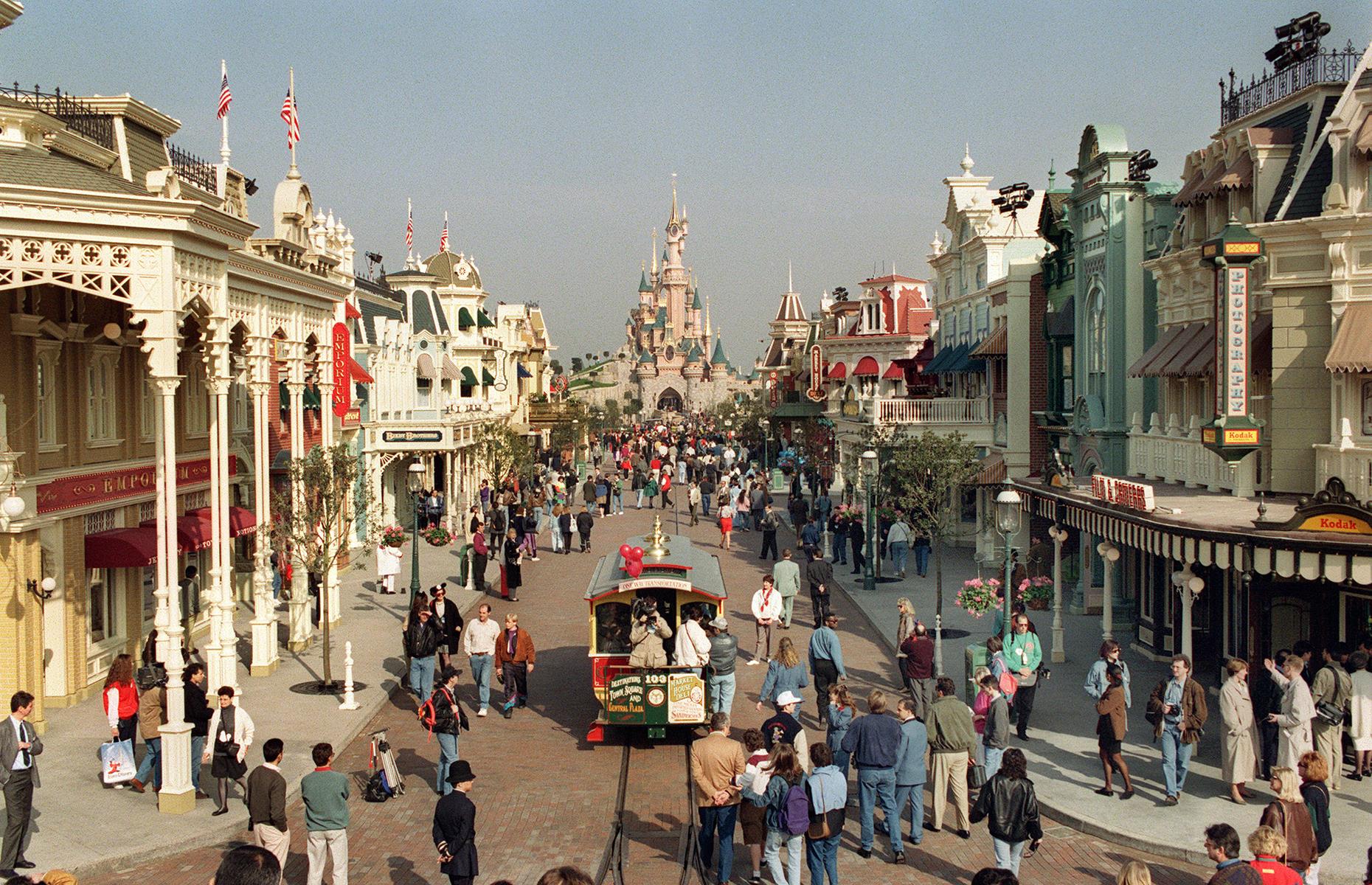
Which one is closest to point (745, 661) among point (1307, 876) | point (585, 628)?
point (585, 628)

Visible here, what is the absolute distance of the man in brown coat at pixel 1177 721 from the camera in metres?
13.5

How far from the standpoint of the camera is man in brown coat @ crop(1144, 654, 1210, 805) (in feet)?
44.4

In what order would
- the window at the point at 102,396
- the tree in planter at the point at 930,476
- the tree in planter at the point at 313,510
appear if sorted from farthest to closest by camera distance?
the tree in planter at the point at 930,476
the tree in planter at the point at 313,510
the window at the point at 102,396

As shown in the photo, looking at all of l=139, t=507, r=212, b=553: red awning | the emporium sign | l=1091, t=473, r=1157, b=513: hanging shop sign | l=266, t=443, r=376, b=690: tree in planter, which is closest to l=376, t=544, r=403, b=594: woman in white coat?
the emporium sign

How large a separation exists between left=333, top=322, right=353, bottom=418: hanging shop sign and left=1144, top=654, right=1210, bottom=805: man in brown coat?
18.3 m

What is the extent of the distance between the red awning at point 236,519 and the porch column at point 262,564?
1.05m

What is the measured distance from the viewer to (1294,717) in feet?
44.0

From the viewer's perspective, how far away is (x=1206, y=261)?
17.2m

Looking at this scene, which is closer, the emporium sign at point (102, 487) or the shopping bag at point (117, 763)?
the shopping bag at point (117, 763)

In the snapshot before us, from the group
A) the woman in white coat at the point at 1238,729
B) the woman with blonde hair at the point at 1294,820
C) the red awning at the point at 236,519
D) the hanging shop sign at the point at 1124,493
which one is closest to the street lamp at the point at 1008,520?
the hanging shop sign at the point at 1124,493

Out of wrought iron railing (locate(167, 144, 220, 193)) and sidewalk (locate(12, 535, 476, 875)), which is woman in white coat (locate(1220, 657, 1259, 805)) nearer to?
sidewalk (locate(12, 535, 476, 875))

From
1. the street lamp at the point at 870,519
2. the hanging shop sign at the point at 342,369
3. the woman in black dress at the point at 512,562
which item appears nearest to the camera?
the hanging shop sign at the point at 342,369

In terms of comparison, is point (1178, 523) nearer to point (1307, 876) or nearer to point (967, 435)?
point (1307, 876)

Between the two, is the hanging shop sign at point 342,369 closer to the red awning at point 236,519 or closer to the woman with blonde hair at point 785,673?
the red awning at point 236,519
